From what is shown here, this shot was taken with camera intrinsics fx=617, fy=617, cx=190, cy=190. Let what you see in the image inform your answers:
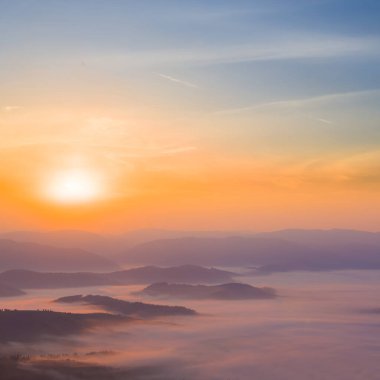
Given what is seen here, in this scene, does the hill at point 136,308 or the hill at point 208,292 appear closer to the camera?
the hill at point 136,308

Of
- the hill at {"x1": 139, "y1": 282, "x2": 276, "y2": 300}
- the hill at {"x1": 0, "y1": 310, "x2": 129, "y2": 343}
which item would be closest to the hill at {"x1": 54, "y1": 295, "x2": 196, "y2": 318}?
the hill at {"x1": 0, "y1": 310, "x2": 129, "y2": 343}

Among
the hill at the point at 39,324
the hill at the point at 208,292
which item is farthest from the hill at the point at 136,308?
the hill at the point at 208,292

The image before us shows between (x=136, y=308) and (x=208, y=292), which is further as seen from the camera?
(x=208, y=292)

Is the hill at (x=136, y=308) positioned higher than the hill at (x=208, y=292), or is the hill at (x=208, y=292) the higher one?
the hill at (x=208, y=292)

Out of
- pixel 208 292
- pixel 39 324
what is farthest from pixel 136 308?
pixel 208 292

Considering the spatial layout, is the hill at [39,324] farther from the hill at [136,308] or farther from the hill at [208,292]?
the hill at [208,292]

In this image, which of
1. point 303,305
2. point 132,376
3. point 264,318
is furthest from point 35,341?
point 303,305

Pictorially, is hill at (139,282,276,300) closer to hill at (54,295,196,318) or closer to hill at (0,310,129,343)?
hill at (54,295,196,318)

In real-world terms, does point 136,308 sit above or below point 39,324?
above

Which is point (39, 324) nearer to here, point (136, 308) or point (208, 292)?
point (136, 308)

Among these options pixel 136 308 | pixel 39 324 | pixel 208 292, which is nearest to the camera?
pixel 39 324

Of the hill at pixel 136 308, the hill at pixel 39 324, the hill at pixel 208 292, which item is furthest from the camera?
the hill at pixel 208 292

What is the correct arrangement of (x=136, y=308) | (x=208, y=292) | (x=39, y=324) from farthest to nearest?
(x=208, y=292) → (x=136, y=308) → (x=39, y=324)
